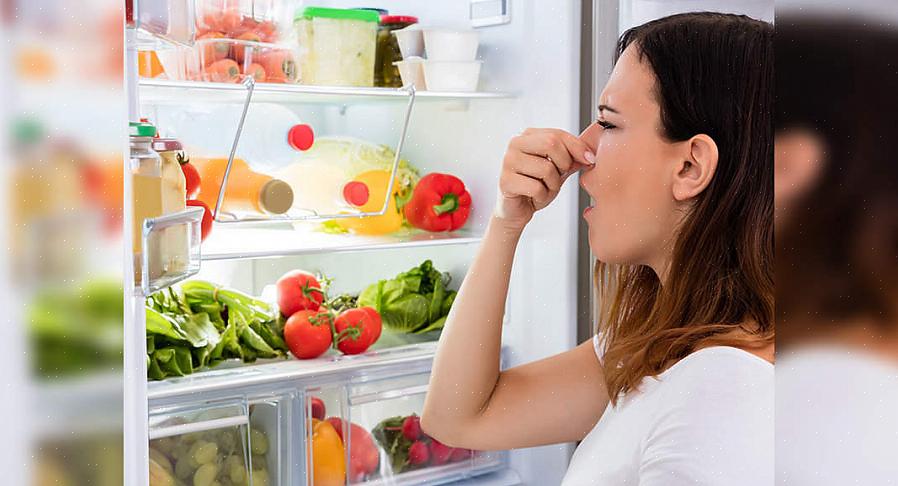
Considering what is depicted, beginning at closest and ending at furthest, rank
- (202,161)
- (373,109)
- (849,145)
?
1. (849,145)
2. (202,161)
3. (373,109)

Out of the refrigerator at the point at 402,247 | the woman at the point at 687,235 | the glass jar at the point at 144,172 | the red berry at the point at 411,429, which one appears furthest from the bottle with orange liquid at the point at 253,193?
the glass jar at the point at 144,172

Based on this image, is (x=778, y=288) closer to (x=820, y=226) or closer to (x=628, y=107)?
(x=820, y=226)

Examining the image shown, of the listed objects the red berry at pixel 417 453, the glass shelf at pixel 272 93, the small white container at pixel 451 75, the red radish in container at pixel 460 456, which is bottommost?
the red radish in container at pixel 460 456

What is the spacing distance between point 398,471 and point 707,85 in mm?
1278

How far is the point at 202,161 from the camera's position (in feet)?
6.03

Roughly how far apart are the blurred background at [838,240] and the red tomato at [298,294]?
186 centimetres

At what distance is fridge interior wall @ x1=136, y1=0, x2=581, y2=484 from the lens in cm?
190

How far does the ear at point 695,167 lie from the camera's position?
39.4 inches

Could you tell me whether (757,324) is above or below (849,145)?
below

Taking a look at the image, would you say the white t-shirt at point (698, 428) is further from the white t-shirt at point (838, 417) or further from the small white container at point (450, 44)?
the small white container at point (450, 44)

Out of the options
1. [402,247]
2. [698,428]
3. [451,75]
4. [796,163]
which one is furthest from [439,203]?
[796,163]

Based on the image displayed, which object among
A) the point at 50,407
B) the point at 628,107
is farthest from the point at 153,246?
the point at 50,407

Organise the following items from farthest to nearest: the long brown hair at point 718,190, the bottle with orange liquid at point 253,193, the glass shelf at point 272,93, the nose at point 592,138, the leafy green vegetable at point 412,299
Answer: the leafy green vegetable at point 412,299, the bottle with orange liquid at point 253,193, the glass shelf at point 272,93, the nose at point 592,138, the long brown hair at point 718,190

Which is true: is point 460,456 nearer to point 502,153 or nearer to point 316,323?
point 316,323
